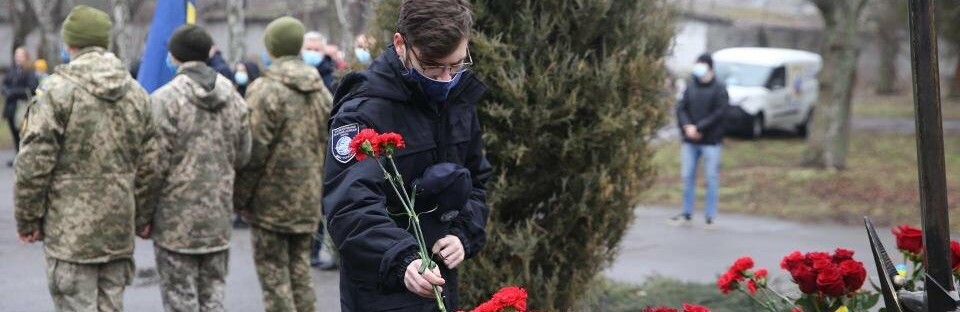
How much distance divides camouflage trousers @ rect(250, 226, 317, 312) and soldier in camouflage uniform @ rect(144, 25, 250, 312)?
0.40 metres

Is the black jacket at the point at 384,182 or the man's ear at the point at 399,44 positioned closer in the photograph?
the black jacket at the point at 384,182

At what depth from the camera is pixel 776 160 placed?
1955cm

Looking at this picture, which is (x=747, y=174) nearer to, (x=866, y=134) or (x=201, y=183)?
(x=866, y=134)

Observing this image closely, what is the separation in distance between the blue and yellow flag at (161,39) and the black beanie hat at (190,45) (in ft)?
5.24

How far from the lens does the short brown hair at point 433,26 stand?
3182mm

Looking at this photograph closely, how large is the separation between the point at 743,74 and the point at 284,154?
65.0ft

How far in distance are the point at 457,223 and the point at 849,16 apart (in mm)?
13527

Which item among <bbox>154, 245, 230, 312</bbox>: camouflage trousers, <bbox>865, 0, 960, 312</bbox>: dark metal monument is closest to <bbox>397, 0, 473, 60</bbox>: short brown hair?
<bbox>865, 0, 960, 312</bbox>: dark metal monument

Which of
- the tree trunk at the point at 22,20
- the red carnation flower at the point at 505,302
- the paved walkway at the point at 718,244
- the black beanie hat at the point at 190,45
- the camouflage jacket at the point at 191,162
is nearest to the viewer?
the red carnation flower at the point at 505,302

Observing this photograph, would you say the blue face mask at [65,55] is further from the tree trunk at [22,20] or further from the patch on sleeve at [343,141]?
the tree trunk at [22,20]

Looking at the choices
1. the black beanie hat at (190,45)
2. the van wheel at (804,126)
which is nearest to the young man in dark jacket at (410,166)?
the black beanie hat at (190,45)

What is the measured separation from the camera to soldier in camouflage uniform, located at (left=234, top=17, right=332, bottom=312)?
251 inches

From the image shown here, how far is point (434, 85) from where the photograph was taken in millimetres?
3318

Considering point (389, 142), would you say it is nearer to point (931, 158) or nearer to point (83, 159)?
point (931, 158)
